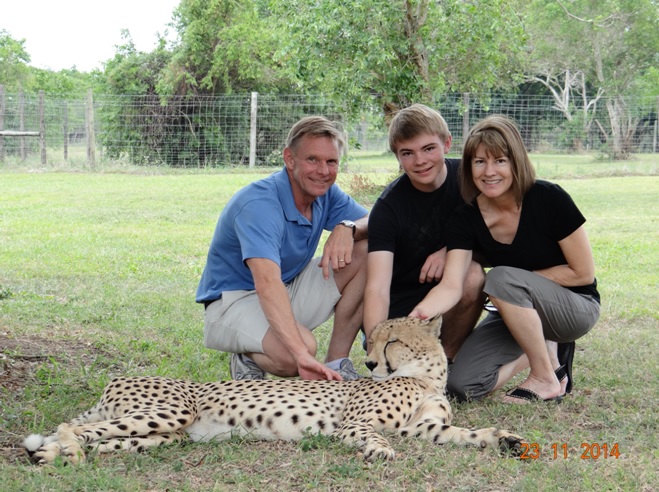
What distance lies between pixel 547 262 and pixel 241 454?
1.42m

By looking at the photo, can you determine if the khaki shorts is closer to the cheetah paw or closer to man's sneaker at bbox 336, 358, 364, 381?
man's sneaker at bbox 336, 358, 364, 381

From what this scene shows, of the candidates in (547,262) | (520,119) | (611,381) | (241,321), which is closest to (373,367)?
(241,321)

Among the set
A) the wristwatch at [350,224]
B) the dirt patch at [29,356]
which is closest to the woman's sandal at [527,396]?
the wristwatch at [350,224]

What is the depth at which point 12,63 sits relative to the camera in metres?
21.6

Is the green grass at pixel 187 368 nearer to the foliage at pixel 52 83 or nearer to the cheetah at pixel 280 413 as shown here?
the cheetah at pixel 280 413

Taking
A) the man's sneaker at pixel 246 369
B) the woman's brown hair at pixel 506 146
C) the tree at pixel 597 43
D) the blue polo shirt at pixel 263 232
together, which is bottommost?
the man's sneaker at pixel 246 369

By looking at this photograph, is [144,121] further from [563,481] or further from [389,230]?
[563,481]

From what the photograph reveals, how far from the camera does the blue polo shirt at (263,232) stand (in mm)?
2957

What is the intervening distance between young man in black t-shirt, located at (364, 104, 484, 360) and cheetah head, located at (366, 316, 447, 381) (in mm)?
144

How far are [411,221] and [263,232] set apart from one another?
677mm

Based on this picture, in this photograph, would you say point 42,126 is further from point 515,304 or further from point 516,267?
point 515,304

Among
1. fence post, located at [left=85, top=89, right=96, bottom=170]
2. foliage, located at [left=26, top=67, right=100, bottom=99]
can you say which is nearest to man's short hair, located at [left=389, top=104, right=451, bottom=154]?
fence post, located at [left=85, top=89, right=96, bottom=170]

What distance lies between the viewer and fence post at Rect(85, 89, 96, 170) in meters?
13.5

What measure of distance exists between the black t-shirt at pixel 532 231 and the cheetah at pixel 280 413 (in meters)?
0.52
